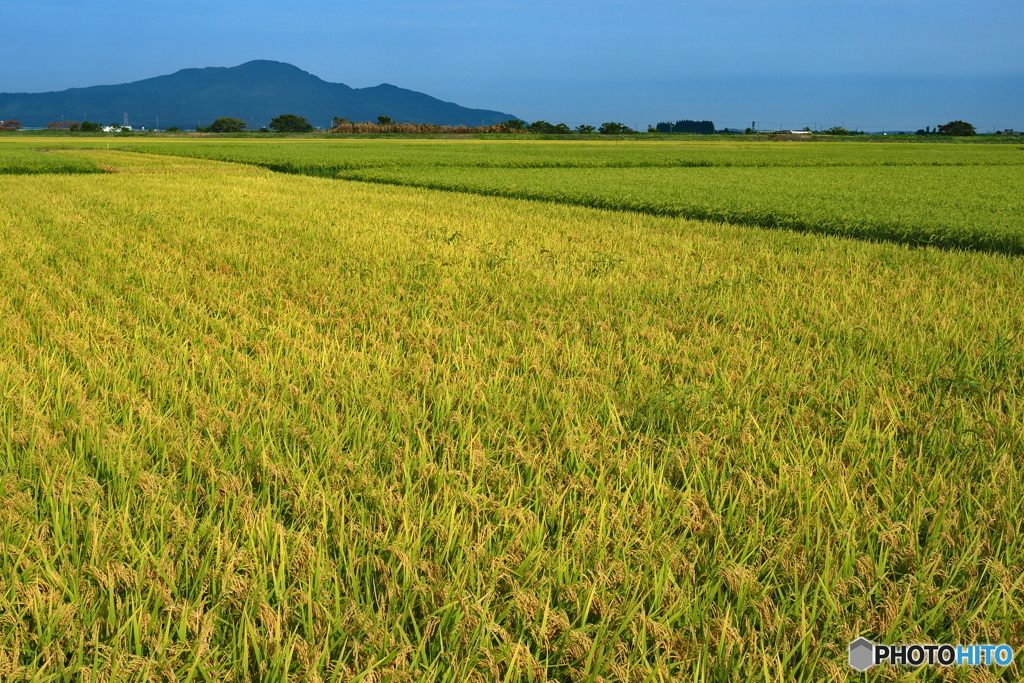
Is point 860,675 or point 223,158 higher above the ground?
point 223,158

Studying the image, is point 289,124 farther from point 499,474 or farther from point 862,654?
point 862,654

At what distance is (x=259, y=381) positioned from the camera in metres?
3.49

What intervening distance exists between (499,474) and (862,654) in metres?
1.24

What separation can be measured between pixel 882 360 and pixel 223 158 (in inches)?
1405

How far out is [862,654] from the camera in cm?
165

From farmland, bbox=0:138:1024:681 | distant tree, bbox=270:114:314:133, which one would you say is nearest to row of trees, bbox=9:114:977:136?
distant tree, bbox=270:114:314:133

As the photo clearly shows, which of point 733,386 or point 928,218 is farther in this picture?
point 928,218

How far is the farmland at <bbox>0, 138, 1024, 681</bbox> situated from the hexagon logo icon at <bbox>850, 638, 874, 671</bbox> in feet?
0.09

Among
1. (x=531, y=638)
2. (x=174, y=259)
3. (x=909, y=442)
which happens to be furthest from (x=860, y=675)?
(x=174, y=259)

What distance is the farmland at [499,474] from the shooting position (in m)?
1.67

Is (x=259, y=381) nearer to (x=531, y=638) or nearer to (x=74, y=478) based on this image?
(x=74, y=478)

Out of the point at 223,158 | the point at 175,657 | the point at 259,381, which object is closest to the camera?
the point at 175,657

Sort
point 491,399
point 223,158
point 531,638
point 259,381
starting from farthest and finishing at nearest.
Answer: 1. point 223,158
2. point 259,381
3. point 491,399
4. point 531,638

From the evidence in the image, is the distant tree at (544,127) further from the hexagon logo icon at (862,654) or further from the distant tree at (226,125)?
the hexagon logo icon at (862,654)
